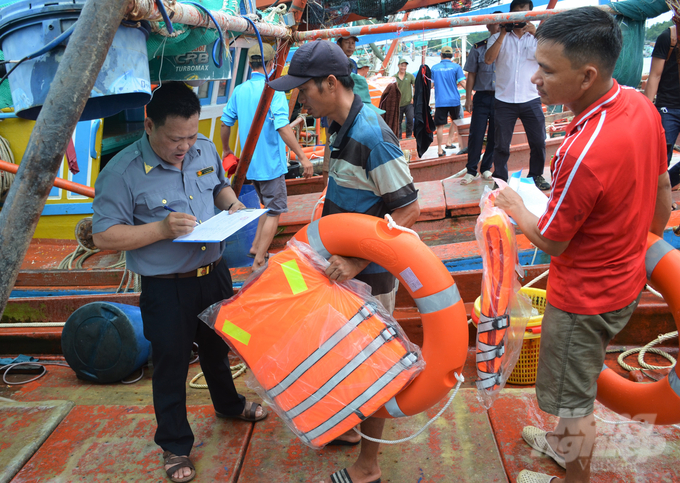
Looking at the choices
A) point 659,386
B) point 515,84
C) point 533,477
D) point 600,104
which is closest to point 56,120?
point 600,104

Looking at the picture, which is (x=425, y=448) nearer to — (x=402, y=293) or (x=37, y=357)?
(x=402, y=293)

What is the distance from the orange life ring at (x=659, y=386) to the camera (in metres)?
1.99

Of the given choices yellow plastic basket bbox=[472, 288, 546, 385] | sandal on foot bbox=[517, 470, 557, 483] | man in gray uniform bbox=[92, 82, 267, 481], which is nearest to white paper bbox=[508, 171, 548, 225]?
yellow plastic basket bbox=[472, 288, 546, 385]

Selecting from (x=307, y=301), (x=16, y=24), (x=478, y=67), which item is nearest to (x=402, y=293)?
(x=307, y=301)

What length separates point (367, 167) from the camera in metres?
2.08

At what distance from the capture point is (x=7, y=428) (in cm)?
266

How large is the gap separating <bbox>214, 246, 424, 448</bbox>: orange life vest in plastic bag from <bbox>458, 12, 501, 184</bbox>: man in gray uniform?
4327 mm

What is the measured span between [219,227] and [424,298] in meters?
0.95

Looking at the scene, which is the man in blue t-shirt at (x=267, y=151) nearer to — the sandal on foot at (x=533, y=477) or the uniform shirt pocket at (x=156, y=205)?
the uniform shirt pocket at (x=156, y=205)

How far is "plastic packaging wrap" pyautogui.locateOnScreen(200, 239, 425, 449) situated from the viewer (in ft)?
6.49

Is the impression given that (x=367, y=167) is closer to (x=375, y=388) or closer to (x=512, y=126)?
(x=375, y=388)

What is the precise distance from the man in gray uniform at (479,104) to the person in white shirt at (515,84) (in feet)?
1.15

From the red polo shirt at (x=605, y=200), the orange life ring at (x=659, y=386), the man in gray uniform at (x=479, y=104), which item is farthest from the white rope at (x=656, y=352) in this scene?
the man in gray uniform at (x=479, y=104)

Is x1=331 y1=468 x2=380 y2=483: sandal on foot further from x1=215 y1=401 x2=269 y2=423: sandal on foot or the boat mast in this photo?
the boat mast
